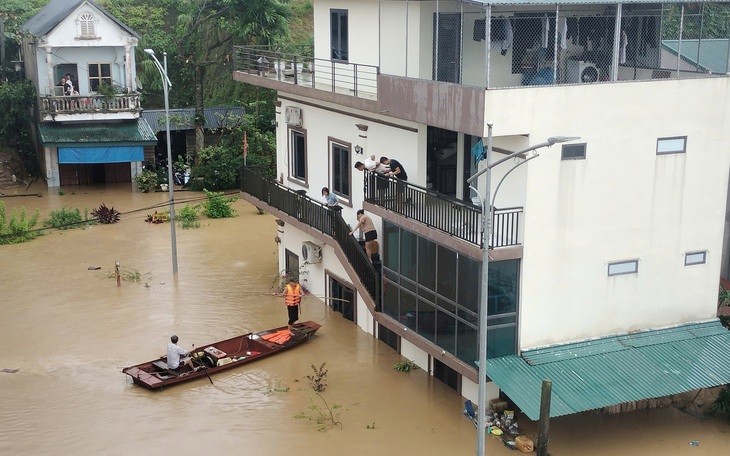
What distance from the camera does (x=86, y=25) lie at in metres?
43.4

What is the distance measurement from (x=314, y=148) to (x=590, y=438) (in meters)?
11.8

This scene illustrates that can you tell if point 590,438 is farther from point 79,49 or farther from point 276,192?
point 79,49

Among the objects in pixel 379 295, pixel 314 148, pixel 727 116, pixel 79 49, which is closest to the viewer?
pixel 727 116

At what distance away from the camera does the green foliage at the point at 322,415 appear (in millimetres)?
20219

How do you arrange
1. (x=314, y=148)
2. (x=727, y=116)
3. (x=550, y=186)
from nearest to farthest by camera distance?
1. (x=550, y=186)
2. (x=727, y=116)
3. (x=314, y=148)

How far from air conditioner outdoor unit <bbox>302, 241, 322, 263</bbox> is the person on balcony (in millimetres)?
3804

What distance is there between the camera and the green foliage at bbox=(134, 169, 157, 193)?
4397 cm

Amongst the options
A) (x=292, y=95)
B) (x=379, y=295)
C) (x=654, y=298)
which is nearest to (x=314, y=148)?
(x=292, y=95)

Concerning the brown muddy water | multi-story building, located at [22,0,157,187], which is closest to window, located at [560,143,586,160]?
the brown muddy water

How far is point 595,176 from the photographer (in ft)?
64.0

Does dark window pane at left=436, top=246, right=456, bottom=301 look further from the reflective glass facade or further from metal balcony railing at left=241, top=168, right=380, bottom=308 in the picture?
metal balcony railing at left=241, top=168, right=380, bottom=308

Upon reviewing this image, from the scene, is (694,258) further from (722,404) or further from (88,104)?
(88,104)

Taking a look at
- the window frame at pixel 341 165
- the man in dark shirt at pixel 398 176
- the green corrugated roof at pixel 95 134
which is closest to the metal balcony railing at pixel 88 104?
the green corrugated roof at pixel 95 134

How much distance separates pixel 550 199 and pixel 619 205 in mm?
1754
